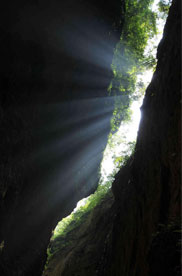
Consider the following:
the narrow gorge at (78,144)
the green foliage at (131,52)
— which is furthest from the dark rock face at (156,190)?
the green foliage at (131,52)

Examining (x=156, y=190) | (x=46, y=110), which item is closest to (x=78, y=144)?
(x=46, y=110)

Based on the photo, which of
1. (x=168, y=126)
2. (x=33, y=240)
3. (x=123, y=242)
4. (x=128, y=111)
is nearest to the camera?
(x=168, y=126)

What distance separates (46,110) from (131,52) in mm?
10342

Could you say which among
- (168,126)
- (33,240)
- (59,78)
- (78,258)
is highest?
(59,78)

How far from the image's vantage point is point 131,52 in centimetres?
1655

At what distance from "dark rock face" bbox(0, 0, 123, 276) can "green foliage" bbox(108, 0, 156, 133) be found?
2.32 m

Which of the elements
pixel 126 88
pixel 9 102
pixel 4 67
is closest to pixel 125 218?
pixel 9 102

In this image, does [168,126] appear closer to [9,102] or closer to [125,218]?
[125,218]

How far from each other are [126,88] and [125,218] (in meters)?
13.9

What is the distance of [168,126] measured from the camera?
504cm

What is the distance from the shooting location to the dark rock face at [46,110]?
8.19 m

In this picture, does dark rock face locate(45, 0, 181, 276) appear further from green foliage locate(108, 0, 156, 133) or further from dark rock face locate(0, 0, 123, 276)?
green foliage locate(108, 0, 156, 133)

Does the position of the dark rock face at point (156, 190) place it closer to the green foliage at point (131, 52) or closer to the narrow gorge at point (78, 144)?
the narrow gorge at point (78, 144)

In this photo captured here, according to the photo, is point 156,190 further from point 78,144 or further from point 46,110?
point 78,144
